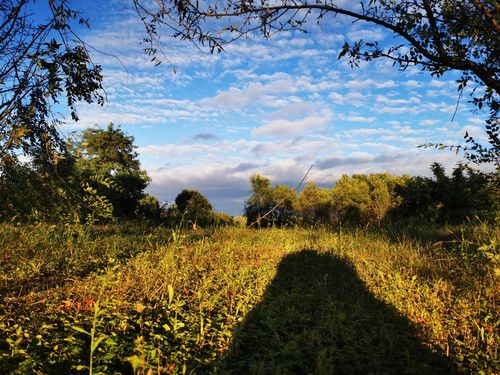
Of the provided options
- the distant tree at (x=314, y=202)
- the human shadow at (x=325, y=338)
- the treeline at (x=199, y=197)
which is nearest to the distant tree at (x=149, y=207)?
the treeline at (x=199, y=197)

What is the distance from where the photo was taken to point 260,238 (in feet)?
30.9

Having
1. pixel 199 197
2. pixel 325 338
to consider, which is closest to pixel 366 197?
pixel 199 197

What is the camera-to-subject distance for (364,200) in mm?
19516

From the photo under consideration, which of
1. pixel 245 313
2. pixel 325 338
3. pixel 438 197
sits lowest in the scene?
pixel 325 338

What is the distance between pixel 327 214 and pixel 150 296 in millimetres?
16512

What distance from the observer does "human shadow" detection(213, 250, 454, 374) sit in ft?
9.89

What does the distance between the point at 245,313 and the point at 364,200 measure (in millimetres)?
16530

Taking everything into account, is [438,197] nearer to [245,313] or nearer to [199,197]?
[245,313]

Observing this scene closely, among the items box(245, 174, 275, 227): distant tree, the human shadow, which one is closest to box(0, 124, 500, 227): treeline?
box(245, 174, 275, 227): distant tree

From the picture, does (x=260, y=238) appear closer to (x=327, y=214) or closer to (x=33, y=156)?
(x=33, y=156)

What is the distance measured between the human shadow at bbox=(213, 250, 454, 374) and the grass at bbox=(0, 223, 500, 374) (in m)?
0.01

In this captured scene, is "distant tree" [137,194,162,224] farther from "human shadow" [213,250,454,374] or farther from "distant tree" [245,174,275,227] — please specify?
"human shadow" [213,250,454,374]

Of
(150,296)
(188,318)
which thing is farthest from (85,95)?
(188,318)

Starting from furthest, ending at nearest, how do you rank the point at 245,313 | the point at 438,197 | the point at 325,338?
1. the point at 438,197
2. the point at 245,313
3. the point at 325,338
